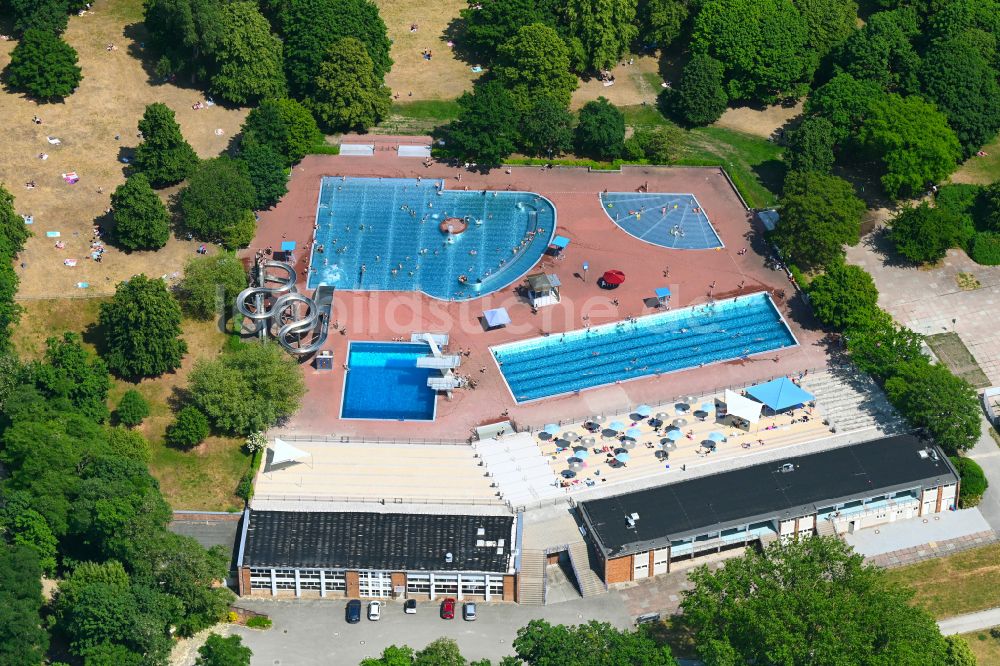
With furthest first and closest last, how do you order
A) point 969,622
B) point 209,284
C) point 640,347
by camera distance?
point 640,347 → point 209,284 → point 969,622

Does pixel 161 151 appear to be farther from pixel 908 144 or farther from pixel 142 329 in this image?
pixel 908 144

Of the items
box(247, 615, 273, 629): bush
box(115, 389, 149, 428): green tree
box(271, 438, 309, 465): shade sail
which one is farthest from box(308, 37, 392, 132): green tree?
box(247, 615, 273, 629): bush

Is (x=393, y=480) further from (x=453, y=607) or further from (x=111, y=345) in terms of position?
(x=111, y=345)

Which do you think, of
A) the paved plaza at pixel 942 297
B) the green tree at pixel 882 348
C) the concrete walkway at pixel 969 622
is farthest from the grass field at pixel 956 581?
the paved plaza at pixel 942 297

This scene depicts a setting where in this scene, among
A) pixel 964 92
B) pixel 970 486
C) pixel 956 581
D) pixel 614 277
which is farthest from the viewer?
pixel 964 92

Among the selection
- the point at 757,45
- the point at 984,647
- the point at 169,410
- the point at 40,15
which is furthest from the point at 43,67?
the point at 984,647

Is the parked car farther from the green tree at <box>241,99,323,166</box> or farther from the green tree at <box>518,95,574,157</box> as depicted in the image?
the green tree at <box>518,95,574,157</box>
